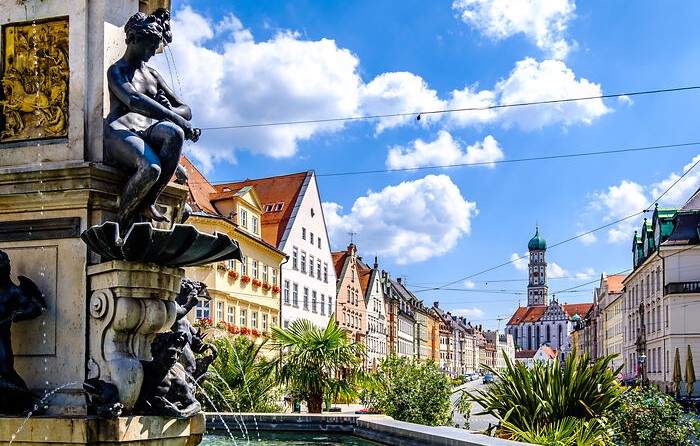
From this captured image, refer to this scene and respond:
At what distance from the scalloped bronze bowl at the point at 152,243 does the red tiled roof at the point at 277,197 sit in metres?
42.5

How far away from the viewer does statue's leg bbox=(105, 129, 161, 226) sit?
5941 mm

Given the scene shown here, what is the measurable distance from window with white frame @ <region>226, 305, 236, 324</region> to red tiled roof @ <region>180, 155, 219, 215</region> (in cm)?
479

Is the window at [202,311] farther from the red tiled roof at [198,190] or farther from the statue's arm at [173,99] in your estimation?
the statue's arm at [173,99]

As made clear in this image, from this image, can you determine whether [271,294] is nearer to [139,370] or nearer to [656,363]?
[656,363]

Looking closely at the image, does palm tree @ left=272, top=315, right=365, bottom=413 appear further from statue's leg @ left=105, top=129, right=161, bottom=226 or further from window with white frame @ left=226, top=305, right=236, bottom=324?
window with white frame @ left=226, top=305, right=236, bottom=324

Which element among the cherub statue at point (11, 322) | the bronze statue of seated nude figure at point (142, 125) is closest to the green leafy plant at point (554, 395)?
the bronze statue of seated nude figure at point (142, 125)

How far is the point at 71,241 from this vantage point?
6.12m

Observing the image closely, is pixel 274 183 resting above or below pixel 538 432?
above

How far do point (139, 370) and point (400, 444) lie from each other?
5088mm

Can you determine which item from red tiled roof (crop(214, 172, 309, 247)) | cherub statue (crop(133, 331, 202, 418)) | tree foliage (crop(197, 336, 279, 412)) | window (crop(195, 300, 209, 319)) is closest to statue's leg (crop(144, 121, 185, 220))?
cherub statue (crop(133, 331, 202, 418))

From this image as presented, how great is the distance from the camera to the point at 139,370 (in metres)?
5.84

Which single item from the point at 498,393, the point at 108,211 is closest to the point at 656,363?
the point at 498,393

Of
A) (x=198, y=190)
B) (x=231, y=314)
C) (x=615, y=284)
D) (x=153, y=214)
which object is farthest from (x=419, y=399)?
(x=615, y=284)

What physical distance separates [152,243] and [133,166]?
729 millimetres
